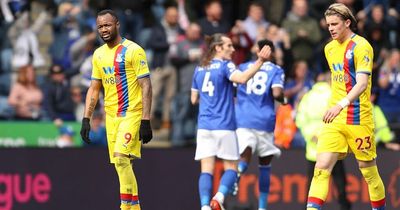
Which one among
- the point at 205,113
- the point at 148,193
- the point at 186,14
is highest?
the point at 186,14

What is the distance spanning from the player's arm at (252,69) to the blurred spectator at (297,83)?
565 centimetres

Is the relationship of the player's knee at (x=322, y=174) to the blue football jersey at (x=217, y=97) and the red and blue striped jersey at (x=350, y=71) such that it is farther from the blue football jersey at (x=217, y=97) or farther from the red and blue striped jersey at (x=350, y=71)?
the blue football jersey at (x=217, y=97)

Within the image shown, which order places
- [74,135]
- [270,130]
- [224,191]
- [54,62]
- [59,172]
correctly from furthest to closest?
1. [54,62]
2. [74,135]
3. [59,172]
4. [270,130]
5. [224,191]

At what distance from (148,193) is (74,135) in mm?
2823

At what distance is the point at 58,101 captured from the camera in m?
19.2

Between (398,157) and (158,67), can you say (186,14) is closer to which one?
(158,67)

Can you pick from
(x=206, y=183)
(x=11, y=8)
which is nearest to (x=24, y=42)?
(x=11, y=8)

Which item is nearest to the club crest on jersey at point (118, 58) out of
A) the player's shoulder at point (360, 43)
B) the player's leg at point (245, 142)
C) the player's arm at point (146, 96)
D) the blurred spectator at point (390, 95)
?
the player's arm at point (146, 96)

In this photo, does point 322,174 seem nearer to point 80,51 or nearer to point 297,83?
point 297,83

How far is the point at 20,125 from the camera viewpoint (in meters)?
18.9

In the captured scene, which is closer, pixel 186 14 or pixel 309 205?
pixel 309 205

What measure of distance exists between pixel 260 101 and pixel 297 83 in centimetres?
464

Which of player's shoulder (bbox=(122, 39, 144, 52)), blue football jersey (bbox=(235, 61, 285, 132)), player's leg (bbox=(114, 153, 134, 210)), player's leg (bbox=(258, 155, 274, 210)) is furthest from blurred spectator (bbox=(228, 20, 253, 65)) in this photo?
player's leg (bbox=(114, 153, 134, 210))

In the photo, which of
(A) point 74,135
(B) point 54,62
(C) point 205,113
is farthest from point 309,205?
(B) point 54,62
